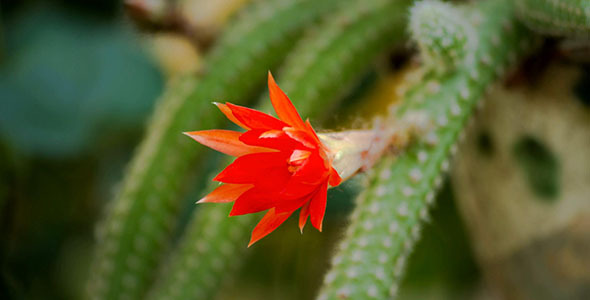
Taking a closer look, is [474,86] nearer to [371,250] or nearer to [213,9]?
[371,250]

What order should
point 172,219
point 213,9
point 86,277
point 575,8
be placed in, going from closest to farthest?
point 575,8, point 172,219, point 213,9, point 86,277

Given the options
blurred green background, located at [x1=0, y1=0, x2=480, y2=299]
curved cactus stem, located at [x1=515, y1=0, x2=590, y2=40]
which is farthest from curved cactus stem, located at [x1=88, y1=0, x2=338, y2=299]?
curved cactus stem, located at [x1=515, y1=0, x2=590, y2=40]

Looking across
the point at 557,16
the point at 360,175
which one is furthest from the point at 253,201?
the point at 557,16

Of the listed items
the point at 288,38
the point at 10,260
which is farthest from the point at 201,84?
the point at 10,260

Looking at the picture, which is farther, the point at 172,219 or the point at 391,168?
the point at 172,219

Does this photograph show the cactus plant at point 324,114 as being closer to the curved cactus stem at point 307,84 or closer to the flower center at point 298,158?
the curved cactus stem at point 307,84

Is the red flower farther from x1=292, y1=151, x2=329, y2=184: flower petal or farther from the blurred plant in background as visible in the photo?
the blurred plant in background

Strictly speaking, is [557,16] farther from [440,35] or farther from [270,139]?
[270,139]
